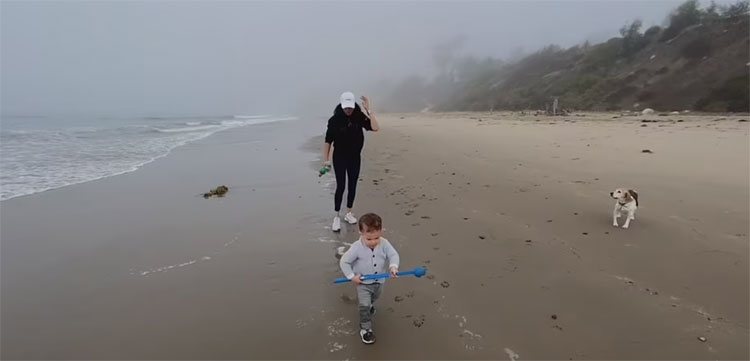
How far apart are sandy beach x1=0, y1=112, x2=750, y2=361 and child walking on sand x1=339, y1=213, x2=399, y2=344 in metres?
0.18

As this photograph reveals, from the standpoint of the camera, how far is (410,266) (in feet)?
13.9

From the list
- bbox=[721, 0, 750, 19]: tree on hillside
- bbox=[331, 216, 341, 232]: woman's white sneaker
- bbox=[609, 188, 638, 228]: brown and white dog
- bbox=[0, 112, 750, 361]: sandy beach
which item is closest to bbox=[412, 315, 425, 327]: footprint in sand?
bbox=[0, 112, 750, 361]: sandy beach

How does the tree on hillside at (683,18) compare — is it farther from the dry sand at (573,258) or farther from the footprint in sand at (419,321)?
the footprint in sand at (419,321)

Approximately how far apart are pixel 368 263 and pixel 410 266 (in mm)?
1086

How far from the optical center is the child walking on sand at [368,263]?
3078 mm

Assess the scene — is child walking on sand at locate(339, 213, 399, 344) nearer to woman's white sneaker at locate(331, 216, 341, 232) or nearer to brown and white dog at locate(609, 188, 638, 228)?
woman's white sneaker at locate(331, 216, 341, 232)

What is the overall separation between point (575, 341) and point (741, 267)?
2099mm

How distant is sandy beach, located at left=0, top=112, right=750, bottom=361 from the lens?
2957mm

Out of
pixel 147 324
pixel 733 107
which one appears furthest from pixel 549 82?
pixel 147 324

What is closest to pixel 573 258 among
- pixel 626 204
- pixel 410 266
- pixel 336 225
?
pixel 626 204

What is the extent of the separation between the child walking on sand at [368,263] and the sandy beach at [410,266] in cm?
18

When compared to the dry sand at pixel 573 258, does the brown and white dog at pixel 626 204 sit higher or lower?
higher

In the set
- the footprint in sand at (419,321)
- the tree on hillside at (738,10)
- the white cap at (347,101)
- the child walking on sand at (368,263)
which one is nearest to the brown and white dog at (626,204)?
the footprint in sand at (419,321)

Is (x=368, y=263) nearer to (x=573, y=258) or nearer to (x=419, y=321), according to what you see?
(x=419, y=321)
